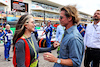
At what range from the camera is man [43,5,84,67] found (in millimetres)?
1199

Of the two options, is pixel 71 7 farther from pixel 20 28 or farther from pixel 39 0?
pixel 39 0

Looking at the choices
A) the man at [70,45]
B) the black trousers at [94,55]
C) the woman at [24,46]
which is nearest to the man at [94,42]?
the black trousers at [94,55]

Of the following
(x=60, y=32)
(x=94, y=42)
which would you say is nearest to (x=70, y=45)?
(x=94, y=42)

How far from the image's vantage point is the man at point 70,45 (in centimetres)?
120

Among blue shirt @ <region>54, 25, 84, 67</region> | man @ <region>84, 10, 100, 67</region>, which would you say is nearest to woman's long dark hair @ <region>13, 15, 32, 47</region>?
blue shirt @ <region>54, 25, 84, 67</region>

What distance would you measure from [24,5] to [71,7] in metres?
35.0

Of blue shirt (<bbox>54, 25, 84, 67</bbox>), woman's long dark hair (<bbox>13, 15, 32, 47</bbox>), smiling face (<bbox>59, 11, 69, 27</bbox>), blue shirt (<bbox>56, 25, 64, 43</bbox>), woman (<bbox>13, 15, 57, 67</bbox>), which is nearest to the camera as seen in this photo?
blue shirt (<bbox>54, 25, 84, 67</bbox>)

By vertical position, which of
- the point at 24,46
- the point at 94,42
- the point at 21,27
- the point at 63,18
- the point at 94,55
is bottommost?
the point at 94,55

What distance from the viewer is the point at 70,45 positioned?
1208 millimetres

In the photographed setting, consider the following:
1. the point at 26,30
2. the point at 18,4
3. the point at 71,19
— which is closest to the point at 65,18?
the point at 71,19

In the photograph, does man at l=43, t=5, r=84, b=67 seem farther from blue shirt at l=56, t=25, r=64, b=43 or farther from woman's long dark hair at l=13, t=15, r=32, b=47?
blue shirt at l=56, t=25, r=64, b=43

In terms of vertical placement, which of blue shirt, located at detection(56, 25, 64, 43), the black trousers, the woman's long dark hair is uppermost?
the woman's long dark hair

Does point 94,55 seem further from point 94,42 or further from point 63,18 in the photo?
point 63,18

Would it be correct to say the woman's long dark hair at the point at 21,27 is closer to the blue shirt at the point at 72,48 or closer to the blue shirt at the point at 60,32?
the blue shirt at the point at 72,48
